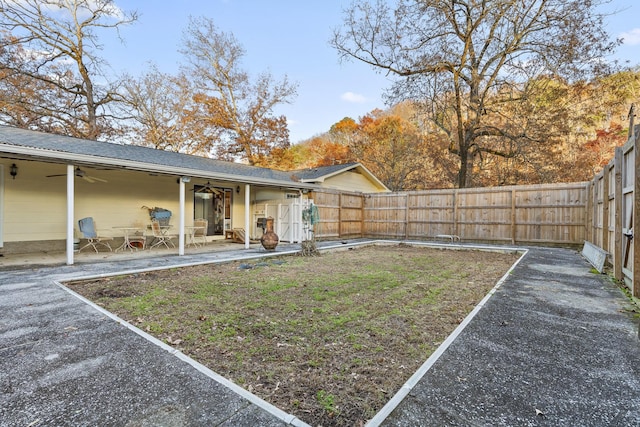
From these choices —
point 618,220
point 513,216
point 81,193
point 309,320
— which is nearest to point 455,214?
point 513,216

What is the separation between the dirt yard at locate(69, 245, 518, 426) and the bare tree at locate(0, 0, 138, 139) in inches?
623

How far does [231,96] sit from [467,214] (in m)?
17.6

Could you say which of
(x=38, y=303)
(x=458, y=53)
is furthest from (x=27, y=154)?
(x=458, y=53)

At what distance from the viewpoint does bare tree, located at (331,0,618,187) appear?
37.3 ft

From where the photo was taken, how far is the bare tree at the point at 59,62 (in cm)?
1370

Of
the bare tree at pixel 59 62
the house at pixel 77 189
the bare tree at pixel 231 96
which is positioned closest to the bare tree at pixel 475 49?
the house at pixel 77 189

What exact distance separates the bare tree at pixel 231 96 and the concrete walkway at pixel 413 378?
19166 millimetres

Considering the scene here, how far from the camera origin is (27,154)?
536 centimetres

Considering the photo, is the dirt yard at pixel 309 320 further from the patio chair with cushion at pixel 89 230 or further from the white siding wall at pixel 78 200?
the white siding wall at pixel 78 200

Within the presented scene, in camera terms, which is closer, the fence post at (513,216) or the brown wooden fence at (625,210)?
the brown wooden fence at (625,210)

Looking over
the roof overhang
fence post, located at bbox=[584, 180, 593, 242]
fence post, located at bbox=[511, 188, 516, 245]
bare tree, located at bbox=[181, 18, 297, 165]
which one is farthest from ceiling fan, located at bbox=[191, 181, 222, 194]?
fence post, located at bbox=[584, 180, 593, 242]

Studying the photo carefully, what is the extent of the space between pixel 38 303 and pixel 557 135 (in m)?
16.9

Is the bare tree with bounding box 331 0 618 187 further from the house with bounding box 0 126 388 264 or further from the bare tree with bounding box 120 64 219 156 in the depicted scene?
the bare tree with bounding box 120 64 219 156

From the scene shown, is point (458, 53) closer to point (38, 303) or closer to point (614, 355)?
point (614, 355)
